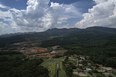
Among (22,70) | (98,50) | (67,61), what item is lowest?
(67,61)

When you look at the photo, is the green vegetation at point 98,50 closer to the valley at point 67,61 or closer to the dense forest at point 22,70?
the valley at point 67,61

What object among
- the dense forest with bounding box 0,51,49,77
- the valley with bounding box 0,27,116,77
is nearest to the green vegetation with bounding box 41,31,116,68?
the valley with bounding box 0,27,116,77

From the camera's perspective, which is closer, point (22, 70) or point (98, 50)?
point (22, 70)

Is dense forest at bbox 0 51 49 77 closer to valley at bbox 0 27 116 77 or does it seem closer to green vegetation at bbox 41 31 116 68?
valley at bbox 0 27 116 77

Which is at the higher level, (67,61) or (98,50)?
(98,50)

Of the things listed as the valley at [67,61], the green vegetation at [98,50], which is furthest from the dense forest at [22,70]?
the green vegetation at [98,50]

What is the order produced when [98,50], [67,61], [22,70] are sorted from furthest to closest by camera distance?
[98,50], [67,61], [22,70]

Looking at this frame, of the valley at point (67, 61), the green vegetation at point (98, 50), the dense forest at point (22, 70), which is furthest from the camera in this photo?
the green vegetation at point (98, 50)

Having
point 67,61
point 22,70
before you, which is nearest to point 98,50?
point 67,61

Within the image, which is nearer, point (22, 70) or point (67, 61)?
point (22, 70)

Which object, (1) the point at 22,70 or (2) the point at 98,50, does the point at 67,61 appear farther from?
(2) the point at 98,50

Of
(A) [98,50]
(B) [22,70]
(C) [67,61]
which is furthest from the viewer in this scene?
(A) [98,50]
